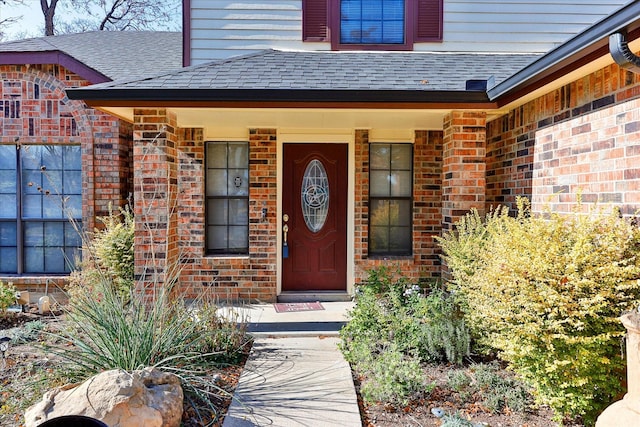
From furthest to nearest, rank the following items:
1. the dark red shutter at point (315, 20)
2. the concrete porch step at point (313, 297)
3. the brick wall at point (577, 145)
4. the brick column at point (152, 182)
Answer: the concrete porch step at point (313, 297) < the dark red shutter at point (315, 20) < the brick column at point (152, 182) < the brick wall at point (577, 145)

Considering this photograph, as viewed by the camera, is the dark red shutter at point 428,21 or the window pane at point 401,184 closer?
the dark red shutter at point 428,21

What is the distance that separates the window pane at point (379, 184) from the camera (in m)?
6.56

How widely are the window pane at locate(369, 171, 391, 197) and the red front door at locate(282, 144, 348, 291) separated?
402 millimetres

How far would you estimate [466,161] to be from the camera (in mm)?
4898

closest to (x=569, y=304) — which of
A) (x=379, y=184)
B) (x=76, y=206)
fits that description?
(x=379, y=184)

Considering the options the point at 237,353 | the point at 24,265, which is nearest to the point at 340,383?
the point at 237,353

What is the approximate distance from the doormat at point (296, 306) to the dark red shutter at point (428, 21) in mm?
3996

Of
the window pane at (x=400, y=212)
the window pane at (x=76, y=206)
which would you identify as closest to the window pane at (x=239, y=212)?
the window pane at (x=400, y=212)

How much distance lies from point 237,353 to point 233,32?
174 inches

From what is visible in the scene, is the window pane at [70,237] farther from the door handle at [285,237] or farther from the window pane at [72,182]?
the door handle at [285,237]

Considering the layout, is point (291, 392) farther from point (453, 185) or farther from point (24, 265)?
point (24, 265)

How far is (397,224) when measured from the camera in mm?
6613

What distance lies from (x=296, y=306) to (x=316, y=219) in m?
1.29

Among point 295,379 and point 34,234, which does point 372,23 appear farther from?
point 34,234
